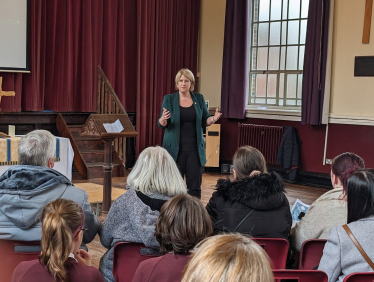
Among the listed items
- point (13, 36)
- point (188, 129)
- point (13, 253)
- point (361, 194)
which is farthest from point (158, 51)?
point (361, 194)

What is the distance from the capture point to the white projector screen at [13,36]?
251 inches

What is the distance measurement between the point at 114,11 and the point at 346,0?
353cm

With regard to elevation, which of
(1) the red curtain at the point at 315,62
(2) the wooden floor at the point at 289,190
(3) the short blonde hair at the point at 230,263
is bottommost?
(2) the wooden floor at the point at 289,190

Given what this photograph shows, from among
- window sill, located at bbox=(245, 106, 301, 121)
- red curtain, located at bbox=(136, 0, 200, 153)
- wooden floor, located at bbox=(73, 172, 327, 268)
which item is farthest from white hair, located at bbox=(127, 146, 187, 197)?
red curtain, located at bbox=(136, 0, 200, 153)

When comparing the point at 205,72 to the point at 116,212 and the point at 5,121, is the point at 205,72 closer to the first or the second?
the point at 5,121

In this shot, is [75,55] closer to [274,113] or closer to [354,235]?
[274,113]

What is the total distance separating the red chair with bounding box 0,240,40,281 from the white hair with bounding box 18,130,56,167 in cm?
43

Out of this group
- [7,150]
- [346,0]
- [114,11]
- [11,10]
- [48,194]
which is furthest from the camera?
[114,11]

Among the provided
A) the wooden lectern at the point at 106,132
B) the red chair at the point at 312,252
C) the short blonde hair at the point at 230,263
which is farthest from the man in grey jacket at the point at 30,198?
the wooden lectern at the point at 106,132

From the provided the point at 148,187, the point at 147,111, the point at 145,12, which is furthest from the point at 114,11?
the point at 148,187

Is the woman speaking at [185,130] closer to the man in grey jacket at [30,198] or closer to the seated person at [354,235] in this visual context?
the man in grey jacket at [30,198]

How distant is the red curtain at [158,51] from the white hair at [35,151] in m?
5.71

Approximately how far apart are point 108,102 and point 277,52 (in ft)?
9.34

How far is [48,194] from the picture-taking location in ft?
7.20
